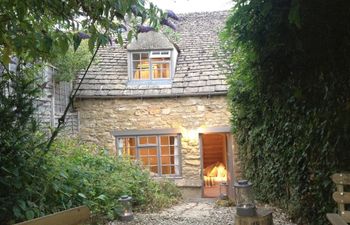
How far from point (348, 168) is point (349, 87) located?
0.71 meters

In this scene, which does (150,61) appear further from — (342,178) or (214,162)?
(342,178)

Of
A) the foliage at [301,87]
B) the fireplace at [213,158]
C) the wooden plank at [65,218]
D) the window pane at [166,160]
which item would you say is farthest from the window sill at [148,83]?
the wooden plank at [65,218]

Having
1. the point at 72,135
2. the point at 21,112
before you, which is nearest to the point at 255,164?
the point at 21,112

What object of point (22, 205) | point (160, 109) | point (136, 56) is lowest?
point (22, 205)

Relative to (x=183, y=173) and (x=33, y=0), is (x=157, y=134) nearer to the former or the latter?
(x=183, y=173)

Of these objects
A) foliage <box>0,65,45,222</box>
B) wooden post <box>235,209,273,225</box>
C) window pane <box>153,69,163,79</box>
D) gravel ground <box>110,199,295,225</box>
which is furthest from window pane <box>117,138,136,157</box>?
wooden post <box>235,209,273,225</box>

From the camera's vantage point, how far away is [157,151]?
36.4 feet

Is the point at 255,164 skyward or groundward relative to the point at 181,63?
groundward

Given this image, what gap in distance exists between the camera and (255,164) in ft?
24.1

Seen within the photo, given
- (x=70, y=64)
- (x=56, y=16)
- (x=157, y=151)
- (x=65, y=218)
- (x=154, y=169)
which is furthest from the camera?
(x=154, y=169)

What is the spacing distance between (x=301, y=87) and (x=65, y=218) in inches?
112

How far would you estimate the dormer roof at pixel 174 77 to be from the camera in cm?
1075

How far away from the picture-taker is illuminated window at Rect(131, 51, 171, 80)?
11.3 metres

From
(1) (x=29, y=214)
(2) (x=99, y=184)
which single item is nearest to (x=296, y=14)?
(1) (x=29, y=214)
